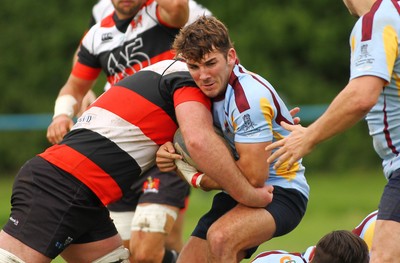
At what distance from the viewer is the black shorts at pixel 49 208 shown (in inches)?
210

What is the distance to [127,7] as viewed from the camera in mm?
7043

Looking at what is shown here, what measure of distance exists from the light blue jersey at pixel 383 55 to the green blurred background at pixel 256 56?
10.4 m

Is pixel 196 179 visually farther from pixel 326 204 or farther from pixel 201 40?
pixel 326 204

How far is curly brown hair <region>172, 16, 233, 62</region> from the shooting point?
5.34m

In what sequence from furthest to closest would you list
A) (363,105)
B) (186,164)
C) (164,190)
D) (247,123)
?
(164,190) → (186,164) → (247,123) → (363,105)

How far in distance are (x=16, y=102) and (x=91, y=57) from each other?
8.95 meters

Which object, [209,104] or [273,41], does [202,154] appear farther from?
[273,41]

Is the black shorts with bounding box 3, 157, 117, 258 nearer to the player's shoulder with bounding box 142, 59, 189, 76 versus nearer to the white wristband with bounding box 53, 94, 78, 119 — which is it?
the player's shoulder with bounding box 142, 59, 189, 76

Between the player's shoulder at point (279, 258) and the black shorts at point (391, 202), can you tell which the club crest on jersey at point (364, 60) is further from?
the player's shoulder at point (279, 258)

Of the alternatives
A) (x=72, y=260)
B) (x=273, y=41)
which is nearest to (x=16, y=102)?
(x=273, y=41)

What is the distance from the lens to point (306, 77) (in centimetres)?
1633

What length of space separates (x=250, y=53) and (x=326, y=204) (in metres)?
3.82

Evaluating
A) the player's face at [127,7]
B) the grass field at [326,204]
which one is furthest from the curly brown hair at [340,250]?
the grass field at [326,204]

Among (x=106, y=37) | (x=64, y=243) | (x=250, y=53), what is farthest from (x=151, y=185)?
(x=250, y=53)
